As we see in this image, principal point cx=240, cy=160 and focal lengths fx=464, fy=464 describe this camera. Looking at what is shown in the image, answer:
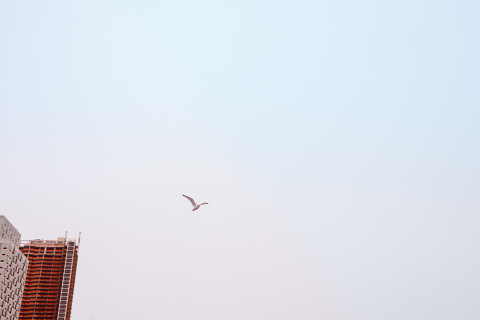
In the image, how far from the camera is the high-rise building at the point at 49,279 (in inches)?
6585

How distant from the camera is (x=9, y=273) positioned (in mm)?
124688

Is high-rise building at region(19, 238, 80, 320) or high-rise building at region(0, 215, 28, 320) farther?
high-rise building at region(19, 238, 80, 320)

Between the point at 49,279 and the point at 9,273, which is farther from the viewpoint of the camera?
the point at 49,279

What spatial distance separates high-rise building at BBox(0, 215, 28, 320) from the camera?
120688mm

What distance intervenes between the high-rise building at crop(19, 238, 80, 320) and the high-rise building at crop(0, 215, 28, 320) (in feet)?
120

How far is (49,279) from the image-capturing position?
570 ft

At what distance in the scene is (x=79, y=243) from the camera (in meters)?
191

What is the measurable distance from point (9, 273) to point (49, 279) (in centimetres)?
5181

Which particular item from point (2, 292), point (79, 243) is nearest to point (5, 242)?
point (2, 292)

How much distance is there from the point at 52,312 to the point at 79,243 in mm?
31518

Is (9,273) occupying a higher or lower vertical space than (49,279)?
lower

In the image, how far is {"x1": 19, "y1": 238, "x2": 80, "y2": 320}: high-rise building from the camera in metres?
167

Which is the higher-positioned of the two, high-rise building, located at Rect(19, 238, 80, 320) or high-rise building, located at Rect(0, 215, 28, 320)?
high-rise building, located at Rect(19, 238, 80, 320)

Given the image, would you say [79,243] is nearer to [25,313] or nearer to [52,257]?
[52,257]
